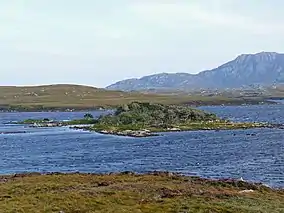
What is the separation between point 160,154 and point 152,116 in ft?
247

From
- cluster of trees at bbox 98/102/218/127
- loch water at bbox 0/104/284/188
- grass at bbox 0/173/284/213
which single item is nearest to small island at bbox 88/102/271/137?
cluster of trees at bbox 98/102/218/127

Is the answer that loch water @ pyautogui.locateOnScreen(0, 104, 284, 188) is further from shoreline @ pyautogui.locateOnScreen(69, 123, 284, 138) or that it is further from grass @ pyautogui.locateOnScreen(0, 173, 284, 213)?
grass @ pyautogui.locateOnScreen(0, 173, 284, 213)

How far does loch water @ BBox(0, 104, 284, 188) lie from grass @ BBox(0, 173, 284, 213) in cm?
1569

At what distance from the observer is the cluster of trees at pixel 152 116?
17138 centimetres

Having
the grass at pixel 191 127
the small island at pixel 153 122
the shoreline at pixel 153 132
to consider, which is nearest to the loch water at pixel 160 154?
the shoreline at pixel 153 132

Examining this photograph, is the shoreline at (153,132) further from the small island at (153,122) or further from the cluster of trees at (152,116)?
the cluster of trees at (152,116)

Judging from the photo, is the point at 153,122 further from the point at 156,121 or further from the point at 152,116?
the point at 152,116

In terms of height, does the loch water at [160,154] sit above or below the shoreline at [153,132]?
below

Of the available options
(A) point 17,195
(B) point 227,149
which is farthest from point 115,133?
(A) point 17,195

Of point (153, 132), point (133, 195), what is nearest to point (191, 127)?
point (153, 132)

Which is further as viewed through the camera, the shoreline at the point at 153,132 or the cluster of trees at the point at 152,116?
the cluster of trees at the point at 152,116

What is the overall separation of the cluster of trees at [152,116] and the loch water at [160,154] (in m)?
23.4

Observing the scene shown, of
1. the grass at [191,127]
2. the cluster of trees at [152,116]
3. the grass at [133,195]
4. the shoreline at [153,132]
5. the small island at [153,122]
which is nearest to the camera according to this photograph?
the grass at [133,195]

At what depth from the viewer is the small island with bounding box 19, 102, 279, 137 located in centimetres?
15638
